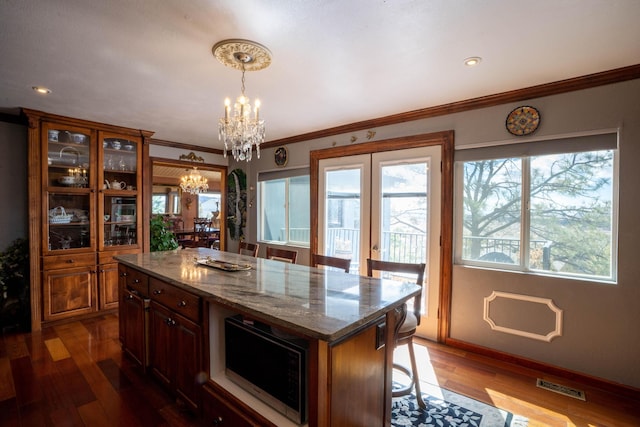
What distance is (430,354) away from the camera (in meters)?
2.85

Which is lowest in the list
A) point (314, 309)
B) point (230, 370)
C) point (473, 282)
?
point (230, 370)

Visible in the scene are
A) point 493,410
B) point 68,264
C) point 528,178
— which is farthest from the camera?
point 68,264

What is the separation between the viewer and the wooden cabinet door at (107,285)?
12.4ft

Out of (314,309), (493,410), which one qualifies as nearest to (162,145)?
(314,309)

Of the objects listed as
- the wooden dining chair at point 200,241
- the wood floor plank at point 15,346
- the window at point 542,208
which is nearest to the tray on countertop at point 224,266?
the wood floor plank at point 15,346

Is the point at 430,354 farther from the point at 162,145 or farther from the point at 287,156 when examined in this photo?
the point at 162,145

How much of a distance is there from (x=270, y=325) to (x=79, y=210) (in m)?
3.62

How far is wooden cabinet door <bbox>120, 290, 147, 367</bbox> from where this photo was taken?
2.31 m

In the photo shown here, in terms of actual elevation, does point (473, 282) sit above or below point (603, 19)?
below

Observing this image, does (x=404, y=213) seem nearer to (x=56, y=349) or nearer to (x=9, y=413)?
(x=9, y=413)

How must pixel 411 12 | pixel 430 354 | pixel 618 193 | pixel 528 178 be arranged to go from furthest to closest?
pixel 430 354
pixel 528 178
pixel 618 193
pixel 411 12

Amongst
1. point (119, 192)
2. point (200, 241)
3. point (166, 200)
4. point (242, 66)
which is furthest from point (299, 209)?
point (166, 200)

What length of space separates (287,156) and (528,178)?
3.09m

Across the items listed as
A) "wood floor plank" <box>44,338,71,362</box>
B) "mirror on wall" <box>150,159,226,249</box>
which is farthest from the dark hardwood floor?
"mirror on wall" <box>150,159,226,249</box>
